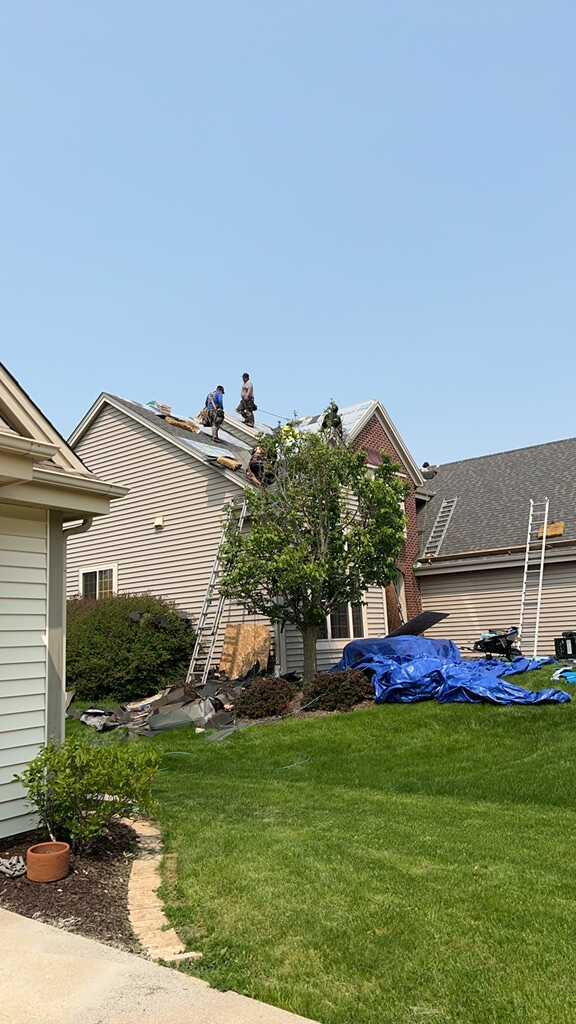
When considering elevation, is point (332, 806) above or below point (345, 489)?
below

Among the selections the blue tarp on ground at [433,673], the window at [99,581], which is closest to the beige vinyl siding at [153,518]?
the window at [99,581]

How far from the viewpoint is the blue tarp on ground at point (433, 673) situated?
13.2 m

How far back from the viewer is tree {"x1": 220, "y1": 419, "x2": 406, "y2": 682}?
1528cm

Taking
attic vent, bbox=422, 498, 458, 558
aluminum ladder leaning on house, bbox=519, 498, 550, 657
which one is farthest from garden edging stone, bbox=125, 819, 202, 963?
attic vent, bbox=422, 498, 458, 558

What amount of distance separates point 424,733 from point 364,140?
10093 mm

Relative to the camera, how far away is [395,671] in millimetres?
14555

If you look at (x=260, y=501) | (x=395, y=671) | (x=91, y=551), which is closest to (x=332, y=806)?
(x=395, y=671)

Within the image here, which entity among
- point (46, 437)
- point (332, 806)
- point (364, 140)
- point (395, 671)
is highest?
point (364, 140)

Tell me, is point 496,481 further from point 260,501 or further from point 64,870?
point 64,870

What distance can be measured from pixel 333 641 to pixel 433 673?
13.5ft

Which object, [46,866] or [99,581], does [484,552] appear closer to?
[99,581]

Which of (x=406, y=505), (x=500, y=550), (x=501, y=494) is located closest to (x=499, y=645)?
(x=500, y=550)

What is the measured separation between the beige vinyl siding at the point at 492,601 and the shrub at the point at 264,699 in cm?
795

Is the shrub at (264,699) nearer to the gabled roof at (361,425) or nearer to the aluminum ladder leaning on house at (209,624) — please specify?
the aluminum ladder leaning on house at (209,624)
